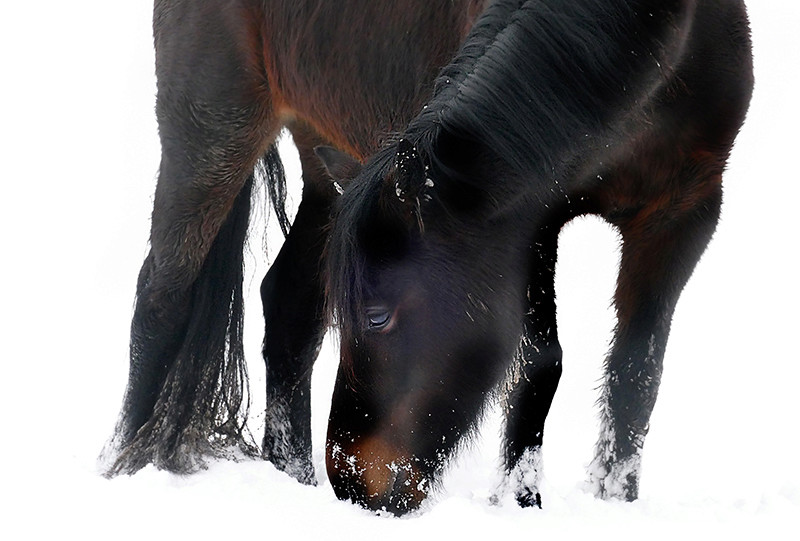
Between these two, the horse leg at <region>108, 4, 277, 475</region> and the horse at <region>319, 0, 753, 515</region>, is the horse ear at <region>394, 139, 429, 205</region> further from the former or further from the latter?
the horse leg at <region>108, 4, 277, 475</region>

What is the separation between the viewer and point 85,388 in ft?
18.5

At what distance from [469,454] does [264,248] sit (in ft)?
6.26

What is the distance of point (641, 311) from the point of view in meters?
3.56

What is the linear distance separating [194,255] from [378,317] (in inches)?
65.3

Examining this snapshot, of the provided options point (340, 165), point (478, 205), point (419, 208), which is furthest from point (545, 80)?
point (340, 165)

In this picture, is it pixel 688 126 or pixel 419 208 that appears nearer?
pixel 419 208

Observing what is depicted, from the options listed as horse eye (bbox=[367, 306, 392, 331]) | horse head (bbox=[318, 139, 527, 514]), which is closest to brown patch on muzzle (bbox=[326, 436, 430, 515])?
horse head (bbox=[318, 139, 527, 514])

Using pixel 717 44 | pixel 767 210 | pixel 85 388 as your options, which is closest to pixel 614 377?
pixel 717 44

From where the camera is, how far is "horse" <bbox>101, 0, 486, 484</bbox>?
3.70m

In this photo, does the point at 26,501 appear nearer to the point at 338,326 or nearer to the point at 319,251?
the point at 338,326

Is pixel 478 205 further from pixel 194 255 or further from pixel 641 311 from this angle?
pixel 194 255

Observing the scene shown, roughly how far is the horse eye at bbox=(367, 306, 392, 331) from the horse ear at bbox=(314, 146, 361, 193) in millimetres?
463

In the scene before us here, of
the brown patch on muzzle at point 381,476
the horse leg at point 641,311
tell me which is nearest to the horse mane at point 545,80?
the horse leg at point 641,311

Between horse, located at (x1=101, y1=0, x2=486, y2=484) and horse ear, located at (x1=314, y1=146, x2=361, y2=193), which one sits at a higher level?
horse ear, located at (x1=314, y1=146, x2=361, y2=193)
